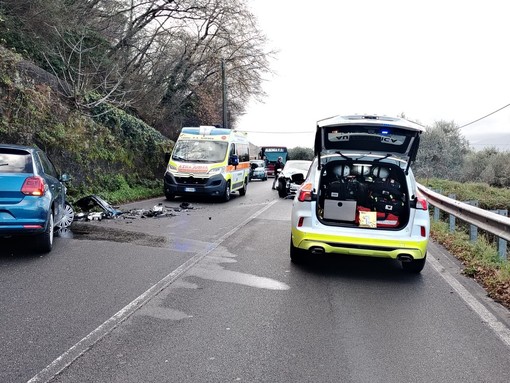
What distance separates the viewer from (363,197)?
7.34 meters

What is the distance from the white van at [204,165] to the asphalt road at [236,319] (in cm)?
846

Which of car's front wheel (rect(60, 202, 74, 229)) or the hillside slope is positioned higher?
the hillside slope

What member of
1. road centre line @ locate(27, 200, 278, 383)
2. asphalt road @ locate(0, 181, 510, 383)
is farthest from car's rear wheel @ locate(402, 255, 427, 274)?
road centre line @ locate(27, 200, 278, 383)

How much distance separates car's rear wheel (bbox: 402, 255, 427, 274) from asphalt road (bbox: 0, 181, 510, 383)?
0.14 m

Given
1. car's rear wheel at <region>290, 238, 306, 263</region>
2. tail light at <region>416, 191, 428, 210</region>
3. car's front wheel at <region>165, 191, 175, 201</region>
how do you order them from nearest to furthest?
tail light at <region>416, 191, 428, 210</region>, car's rear wheel at <region>290, 238, 306, 263</region>, car's front wheel at <region>165, 191, 175, 201</region>

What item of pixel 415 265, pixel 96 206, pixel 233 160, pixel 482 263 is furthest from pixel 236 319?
pixel 233 160

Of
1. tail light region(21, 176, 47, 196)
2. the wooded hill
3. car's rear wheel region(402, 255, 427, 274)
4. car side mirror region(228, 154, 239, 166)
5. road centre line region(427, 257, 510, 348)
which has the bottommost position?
road centre line region(427, 257, 510, 348)

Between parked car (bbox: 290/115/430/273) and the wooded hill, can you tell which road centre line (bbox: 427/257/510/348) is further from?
the wooded hill

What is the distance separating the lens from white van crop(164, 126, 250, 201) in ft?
55.1

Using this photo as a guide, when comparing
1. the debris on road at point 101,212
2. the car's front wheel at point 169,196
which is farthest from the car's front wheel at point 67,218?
the car's front wheel at point 169,196

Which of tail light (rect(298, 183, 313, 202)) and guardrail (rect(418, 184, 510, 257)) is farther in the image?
guardrail (rect(418, 184, 510, 257))

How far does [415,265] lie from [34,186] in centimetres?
561

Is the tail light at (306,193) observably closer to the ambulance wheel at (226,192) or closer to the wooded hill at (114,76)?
the wooded hill at (114,76)

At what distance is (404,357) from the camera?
412 centimetres
